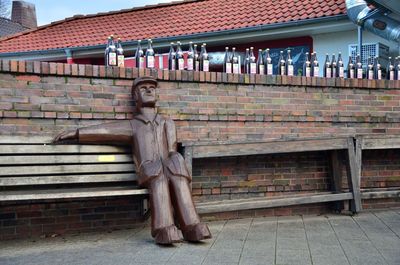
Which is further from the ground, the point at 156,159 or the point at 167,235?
the point at 156,159

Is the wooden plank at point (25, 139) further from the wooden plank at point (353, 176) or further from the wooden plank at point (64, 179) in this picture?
the wooden plank at point (353, 176)

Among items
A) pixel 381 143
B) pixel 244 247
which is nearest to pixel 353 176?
pixel 381 143

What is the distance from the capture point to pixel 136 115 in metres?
4.98

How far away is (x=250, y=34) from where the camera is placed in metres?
10.7

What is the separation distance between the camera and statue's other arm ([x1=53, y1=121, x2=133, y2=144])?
4.68m

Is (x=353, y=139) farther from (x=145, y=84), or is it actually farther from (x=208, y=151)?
(x=145, y=84)

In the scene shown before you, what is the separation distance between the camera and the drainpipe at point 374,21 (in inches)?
341

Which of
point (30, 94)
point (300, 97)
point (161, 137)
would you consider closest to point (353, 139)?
point (300, 97)

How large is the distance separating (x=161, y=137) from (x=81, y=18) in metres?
11.9

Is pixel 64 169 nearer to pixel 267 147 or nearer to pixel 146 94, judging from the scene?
pixel 146 94

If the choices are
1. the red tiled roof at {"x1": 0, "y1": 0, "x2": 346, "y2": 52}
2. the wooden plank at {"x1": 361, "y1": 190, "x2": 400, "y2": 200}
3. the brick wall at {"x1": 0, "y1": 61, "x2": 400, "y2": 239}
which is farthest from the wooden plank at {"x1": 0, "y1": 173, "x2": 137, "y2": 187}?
the red tiled roof at {"x1": 0, "y1": 0, "x2": 346, "y2": 52}

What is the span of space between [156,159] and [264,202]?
1.52 metres

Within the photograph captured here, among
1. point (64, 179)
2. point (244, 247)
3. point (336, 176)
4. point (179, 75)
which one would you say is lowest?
point (244, 247)

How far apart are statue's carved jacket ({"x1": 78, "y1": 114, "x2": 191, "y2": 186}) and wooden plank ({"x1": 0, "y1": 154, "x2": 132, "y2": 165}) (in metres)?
0.15
